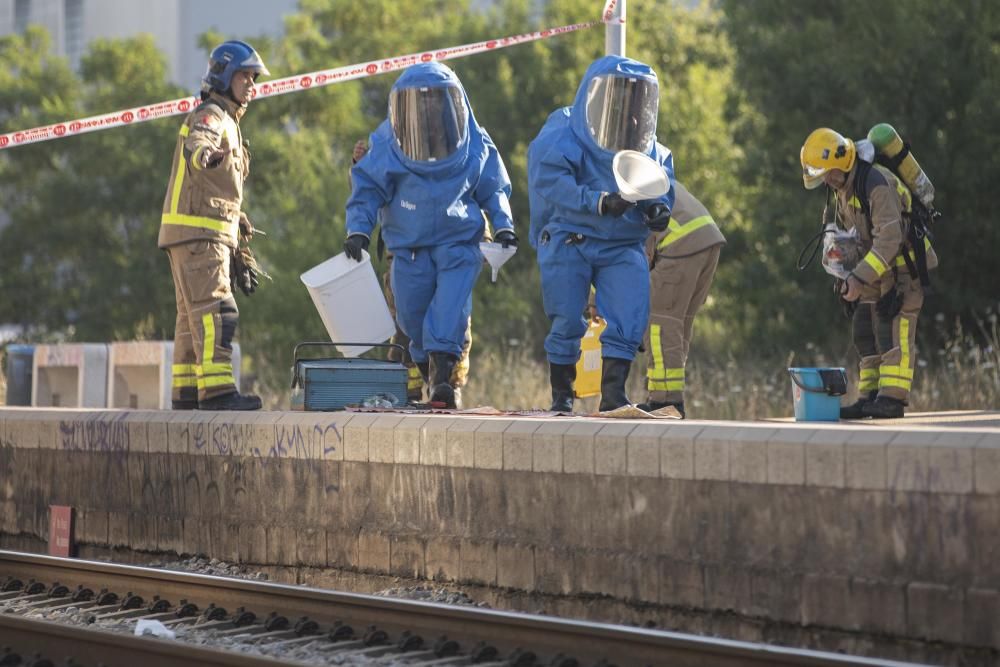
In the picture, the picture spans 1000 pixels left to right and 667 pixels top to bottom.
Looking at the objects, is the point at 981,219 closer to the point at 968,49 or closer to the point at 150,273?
the point at 968,49

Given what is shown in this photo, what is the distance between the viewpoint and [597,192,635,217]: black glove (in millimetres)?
9125

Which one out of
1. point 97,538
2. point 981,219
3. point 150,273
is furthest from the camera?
point 150,273

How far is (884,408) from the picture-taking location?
10008 mm

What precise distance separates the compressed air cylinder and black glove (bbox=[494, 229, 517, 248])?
7.37ft

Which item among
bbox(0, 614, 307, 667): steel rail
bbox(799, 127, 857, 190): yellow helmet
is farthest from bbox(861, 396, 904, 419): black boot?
bbox(0, 614, 307, 667): steel rail

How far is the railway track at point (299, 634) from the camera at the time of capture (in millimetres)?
5988

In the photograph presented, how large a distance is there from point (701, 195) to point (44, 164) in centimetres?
1617

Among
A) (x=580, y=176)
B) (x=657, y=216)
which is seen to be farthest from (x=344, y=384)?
(x=657, y=216)

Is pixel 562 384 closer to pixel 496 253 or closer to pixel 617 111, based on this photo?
pixel 496 253

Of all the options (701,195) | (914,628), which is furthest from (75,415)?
(701,195)

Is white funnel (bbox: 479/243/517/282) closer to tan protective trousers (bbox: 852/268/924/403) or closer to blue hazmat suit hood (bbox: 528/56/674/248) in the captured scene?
blue hazmat suit hood (bbox: 528/56/674/248)

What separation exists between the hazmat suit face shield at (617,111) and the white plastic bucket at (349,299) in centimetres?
173

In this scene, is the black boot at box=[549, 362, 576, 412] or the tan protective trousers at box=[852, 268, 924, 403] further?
the tan protective trousers at box=[852, 268, 924, 403]

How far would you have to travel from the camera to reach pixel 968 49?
736 inches
